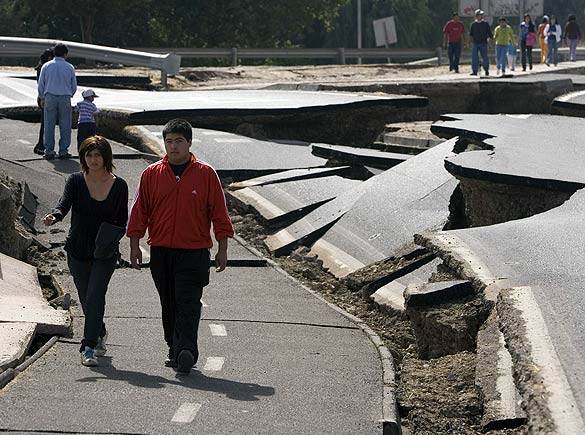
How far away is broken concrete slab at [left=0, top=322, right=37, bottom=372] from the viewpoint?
Result: 861 cm

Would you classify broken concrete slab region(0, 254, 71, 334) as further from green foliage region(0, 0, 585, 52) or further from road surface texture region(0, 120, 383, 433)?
green foliage region(0, 0, 585, 52)

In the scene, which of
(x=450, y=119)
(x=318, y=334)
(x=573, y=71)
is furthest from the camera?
(x=573, y=71)

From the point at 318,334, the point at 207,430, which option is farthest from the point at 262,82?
the point at 207,430

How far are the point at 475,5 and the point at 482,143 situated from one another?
38.9 metres

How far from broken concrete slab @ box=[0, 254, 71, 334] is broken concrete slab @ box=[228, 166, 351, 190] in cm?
543

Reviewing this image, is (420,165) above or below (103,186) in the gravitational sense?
below

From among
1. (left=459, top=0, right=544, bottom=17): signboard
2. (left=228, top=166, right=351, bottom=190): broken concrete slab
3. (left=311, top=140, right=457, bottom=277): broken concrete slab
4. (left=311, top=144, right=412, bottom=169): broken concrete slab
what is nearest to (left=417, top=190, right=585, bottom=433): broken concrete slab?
(left=311, top=140, right=457, bottom=277): broken concrete slab

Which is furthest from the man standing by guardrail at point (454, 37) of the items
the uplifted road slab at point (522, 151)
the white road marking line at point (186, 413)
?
the white road marking line at point (186, 413)

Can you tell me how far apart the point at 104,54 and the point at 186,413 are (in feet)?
→ 81.8

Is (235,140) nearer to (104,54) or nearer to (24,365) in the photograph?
(104,54)

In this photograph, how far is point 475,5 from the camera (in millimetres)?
55250

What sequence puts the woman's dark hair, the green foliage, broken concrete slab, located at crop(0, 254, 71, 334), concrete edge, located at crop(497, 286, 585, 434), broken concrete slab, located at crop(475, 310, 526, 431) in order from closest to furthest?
concrete edge, located at crop(497, 286, 585, 434) → broken concrete slab, located at crop(475, 310, 526, 431) → the woman's dark hair → broken concrete slab, located at crop(0, 254, 71, 334) → the green foliage

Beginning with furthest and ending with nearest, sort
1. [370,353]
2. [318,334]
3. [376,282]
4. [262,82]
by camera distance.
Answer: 1. [262,82]
2. [376,282]
3. [318,334]
4. [370,353]

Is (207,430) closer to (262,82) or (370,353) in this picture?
(370,353)
